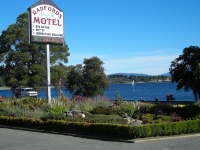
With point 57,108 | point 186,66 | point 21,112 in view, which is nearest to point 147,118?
point 57,108

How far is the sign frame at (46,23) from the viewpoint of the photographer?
2302 cm

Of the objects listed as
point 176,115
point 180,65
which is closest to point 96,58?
point 180,65

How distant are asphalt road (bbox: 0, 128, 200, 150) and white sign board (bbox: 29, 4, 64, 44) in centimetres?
913

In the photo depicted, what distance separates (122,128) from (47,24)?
38.5ft

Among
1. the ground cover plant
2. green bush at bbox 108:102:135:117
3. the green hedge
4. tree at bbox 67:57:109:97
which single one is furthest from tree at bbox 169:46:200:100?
the green hedge

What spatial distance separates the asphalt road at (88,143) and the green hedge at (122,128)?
1.18 feet

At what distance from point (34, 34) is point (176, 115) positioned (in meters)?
10.1

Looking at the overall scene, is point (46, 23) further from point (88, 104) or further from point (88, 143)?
point (88, 143)

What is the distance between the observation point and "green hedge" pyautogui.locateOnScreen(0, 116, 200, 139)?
13.7m

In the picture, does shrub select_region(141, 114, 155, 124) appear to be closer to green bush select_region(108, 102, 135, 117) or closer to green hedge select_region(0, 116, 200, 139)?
green bush select_region(108, 102, 135, 117)

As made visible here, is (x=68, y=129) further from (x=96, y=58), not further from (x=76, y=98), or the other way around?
(x=96, y=58)

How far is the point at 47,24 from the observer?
23719mm

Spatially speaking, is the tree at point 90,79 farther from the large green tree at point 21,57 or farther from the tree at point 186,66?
the tree at point 186,66

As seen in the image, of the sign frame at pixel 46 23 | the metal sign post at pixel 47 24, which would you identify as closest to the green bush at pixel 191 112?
the metal sign post at pixel 47 24
